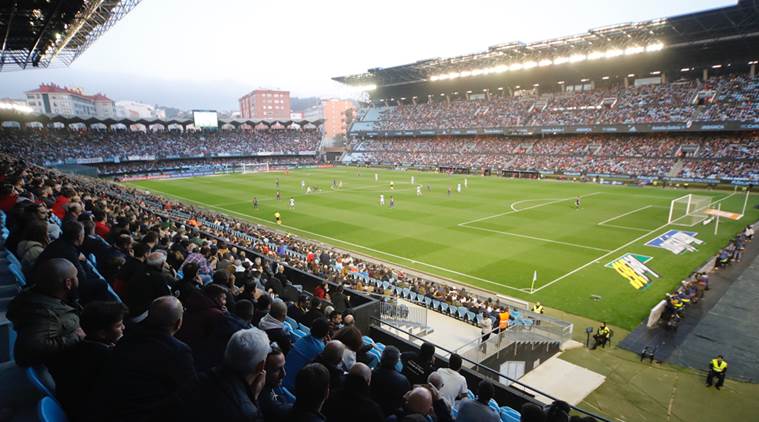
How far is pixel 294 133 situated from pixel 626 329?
→ 9123 centimetres

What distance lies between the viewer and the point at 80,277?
4719 mm

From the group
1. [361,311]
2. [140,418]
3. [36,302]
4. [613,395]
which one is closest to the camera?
[140,418]

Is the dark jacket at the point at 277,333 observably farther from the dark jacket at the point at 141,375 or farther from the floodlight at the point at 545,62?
the floodlight at the point at 545,62

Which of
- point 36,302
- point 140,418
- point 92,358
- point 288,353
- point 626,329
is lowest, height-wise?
point 626,329

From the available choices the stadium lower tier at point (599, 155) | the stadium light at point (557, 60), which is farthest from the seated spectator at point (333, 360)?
the stadium light at point (557, 60)

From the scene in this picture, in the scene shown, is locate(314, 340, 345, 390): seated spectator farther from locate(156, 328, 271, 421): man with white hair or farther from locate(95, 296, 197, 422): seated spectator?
locate(95, 296, 197, 422): seated spectator

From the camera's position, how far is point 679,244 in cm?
2595

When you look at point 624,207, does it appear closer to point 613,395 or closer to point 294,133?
point 613,395

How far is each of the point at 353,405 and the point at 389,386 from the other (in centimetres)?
104

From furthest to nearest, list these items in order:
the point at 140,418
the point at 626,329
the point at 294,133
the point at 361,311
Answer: the point at 294,133 < the point at 626,329 < the point at 361,311 < the point at 140,418

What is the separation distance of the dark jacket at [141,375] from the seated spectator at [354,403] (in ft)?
3.69

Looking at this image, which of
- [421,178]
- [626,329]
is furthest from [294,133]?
[626,329]

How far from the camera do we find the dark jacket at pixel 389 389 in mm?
4109

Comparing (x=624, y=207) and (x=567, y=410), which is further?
(x=624, y=207)
